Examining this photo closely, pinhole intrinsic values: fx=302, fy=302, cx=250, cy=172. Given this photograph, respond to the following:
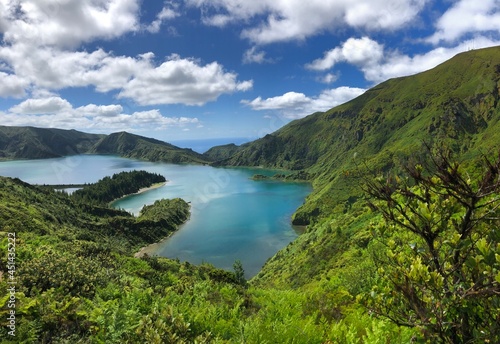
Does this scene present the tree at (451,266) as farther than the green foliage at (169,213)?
No

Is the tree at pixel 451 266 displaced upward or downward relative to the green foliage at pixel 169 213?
upward

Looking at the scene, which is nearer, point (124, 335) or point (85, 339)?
point (124, 335)

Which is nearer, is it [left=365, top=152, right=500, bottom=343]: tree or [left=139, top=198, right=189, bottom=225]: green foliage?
[left=365, top=152, right=500, bottom=343]: tree

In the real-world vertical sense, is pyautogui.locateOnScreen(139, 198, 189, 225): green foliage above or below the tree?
below

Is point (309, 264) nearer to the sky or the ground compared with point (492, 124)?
nearer to the ground

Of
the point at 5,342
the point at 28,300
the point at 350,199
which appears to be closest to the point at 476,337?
the point at 5,342

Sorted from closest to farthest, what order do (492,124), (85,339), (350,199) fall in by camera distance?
(85,339) < (350,199) < (492,124)

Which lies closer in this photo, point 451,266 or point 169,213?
point 451,266

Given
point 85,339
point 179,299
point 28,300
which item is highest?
point 28,300

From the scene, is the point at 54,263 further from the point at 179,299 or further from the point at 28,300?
the point at 179,299

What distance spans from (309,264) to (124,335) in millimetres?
54888

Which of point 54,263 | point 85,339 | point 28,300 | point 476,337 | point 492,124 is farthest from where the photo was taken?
point 492,124

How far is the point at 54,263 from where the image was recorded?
1440cm

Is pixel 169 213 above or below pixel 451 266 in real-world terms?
below
